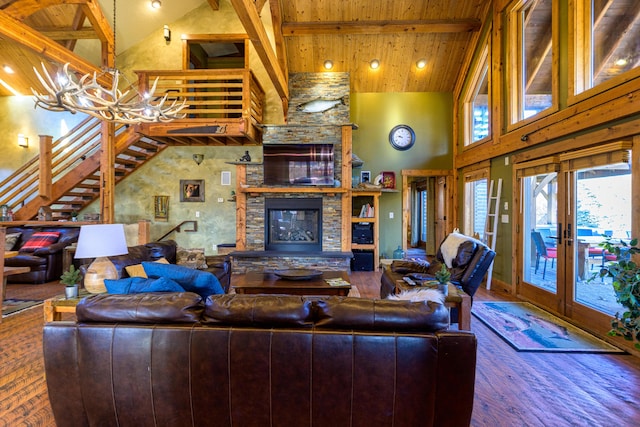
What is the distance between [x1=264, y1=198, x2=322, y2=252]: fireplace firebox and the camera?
6121mm

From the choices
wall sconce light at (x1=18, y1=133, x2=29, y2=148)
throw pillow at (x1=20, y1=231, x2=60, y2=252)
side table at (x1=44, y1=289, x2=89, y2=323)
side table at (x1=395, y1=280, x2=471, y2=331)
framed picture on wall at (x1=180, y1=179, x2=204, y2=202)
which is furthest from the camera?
wall sconce light at (x1=18, y1=133, x2=29, y2=148)

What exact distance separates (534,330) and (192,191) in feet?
20.4

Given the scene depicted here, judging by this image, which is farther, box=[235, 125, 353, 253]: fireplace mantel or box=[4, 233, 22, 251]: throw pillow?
box=[235, 125, 353, 253]: fireplace mantel

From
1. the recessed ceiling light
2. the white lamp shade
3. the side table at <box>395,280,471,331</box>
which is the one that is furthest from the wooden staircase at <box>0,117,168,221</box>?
the recessed ceiling light

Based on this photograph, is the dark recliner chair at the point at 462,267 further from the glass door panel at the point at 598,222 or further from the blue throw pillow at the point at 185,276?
the blue throw pillow at the point at 185,276

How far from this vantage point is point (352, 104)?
6.96 m

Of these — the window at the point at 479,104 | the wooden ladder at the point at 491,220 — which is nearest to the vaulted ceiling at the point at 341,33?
the window at the point at 479,104

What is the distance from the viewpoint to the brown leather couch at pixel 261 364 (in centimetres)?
151

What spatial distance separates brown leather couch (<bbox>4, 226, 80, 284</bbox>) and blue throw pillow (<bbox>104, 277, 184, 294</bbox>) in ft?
14.8

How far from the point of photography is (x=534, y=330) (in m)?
3.34

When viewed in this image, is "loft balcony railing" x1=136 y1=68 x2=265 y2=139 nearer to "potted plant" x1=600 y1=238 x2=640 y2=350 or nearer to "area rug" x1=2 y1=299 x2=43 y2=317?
"area rug" x1=2 y1=299 x2=43 y2=317

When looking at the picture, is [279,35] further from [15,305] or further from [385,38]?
[15,305]

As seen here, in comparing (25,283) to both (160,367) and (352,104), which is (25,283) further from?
(352,104)

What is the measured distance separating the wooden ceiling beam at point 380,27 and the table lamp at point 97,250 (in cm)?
477
